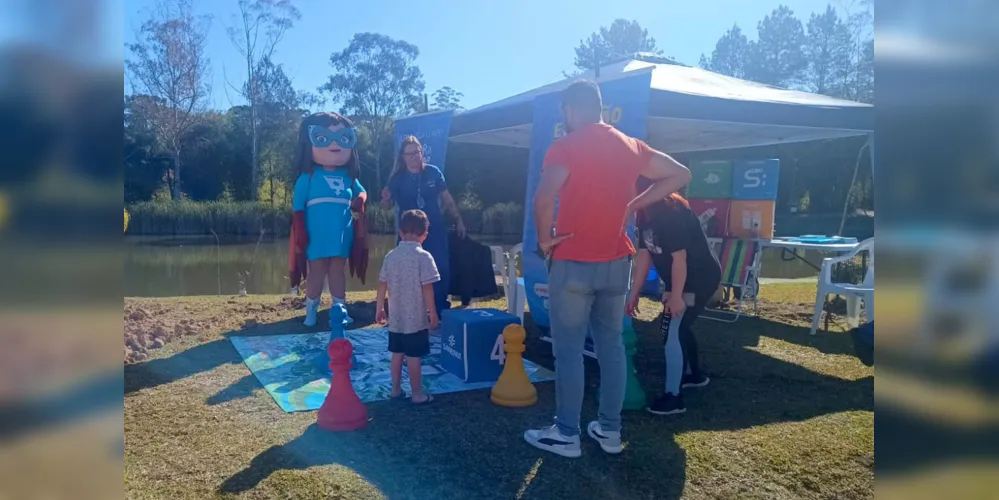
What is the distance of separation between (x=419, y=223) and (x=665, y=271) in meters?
1.52

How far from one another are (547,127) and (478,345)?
2105mm

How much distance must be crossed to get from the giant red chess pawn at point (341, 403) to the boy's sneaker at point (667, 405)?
1.74 meters

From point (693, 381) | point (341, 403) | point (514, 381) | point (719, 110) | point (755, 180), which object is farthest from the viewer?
point (755, 180)

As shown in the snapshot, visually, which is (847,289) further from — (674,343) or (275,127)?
(275,127)

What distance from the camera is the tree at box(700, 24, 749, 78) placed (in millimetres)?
45781

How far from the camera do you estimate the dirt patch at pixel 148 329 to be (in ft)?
18.1

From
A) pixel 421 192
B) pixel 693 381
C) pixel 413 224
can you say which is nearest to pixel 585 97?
pixel 413 224

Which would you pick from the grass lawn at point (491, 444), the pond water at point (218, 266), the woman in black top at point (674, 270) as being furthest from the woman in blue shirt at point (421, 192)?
the pond water at point (218, 266)

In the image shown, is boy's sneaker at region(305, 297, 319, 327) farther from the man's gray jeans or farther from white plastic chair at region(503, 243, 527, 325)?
the man's gray jeans

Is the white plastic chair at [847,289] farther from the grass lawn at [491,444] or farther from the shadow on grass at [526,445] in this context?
the shadow on grass at [526,445]

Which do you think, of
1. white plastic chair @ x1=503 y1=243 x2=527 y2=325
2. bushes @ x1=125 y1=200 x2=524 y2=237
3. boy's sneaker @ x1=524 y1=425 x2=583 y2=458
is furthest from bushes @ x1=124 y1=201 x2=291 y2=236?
boy's sneaker @ x1=524 y1=425 x2=583 y2=458

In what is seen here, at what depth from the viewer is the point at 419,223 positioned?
4156mm

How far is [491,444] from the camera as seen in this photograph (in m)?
3.65

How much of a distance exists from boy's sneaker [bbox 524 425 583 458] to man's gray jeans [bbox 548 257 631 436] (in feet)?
0.13
